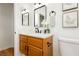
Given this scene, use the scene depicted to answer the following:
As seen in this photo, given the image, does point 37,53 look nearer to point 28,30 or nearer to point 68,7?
point 28,30

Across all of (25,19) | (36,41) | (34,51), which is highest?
(25,19)

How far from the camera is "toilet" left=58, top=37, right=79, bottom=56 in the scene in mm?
779

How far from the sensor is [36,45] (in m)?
0.86

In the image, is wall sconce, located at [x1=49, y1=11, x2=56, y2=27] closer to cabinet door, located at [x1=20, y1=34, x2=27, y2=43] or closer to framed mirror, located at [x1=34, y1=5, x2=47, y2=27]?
framed mirror, located at [x1=34, y1=5, x2=47, y2=27]

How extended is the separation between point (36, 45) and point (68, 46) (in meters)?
0.28

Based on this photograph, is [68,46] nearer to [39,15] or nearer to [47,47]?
[47,47]

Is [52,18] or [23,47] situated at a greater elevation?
[52,18]

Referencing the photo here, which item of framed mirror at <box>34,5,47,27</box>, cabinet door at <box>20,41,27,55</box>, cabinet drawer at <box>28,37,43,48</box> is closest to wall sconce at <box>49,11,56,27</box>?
framed mirror at <box>34,5,47,27</box>

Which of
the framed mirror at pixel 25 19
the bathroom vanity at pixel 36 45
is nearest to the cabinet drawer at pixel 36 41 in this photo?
the bathroom vanity at pixel 36 45

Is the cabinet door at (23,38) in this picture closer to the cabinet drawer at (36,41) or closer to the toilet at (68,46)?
the cabinet drawer at (36,41)

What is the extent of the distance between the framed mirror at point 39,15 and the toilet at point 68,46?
0.25m

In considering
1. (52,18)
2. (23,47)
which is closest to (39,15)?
(52,18)

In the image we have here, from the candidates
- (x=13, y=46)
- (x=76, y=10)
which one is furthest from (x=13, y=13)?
(x=76, y=10)

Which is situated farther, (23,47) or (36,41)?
(23,47)
